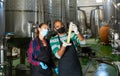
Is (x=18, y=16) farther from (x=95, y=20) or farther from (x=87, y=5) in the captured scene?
(x=87, y=5)

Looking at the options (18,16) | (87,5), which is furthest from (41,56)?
(87,5)

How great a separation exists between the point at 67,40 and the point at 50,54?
18.7 inches

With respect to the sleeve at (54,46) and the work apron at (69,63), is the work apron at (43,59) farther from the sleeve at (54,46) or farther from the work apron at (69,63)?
the work apron at (69,63)

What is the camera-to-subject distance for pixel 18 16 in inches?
197

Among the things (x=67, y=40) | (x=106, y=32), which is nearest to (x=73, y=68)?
(x=67, y=40)

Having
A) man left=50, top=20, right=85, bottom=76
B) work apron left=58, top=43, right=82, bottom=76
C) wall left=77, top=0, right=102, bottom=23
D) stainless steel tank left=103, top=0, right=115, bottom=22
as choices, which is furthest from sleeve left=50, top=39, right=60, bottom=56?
wall left=77, top=0, right=102, bottom=23

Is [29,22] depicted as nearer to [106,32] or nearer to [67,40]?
[67,40]

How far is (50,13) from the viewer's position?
19.6 feet

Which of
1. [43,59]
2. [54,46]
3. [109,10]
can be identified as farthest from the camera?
[109,10]

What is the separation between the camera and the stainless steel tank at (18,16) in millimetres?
4961

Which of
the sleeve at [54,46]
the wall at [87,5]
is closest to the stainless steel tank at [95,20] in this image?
the wall at [87,5]

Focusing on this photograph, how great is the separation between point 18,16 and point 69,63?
2.35 m

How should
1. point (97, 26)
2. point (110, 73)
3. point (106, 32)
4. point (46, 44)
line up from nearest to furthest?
point (46, 44), point (110, 73), point (106, 32), point (97, 26)

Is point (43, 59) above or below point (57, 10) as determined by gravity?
below
